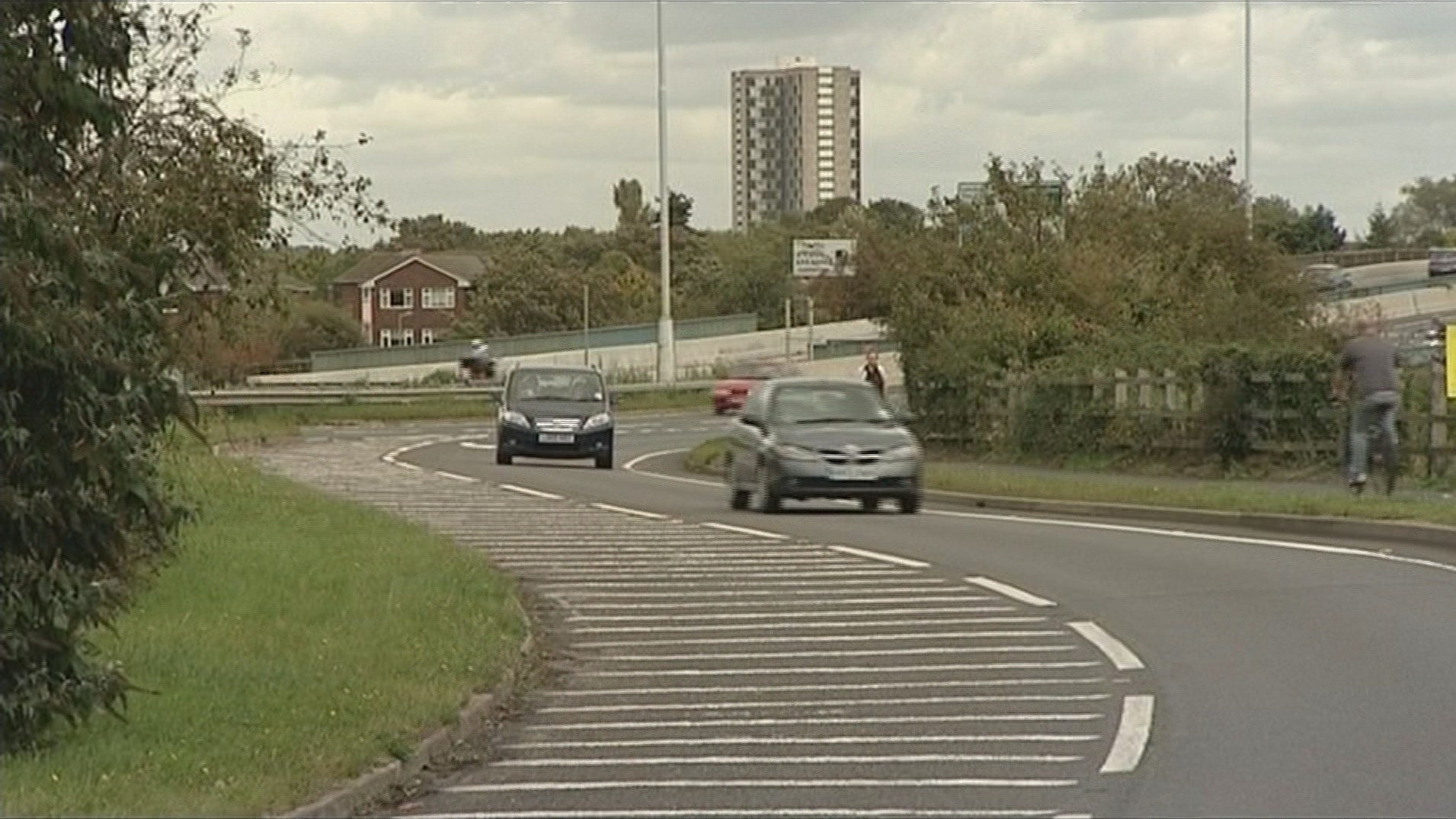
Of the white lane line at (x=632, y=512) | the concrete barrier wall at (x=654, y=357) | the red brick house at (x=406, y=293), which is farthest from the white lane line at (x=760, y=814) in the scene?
the red brick house at (x=406, y=293)

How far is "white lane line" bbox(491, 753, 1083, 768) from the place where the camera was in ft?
34.4

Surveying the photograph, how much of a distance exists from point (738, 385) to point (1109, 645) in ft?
155

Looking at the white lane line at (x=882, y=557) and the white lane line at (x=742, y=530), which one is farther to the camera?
the white lane line at (x=742, y=530)

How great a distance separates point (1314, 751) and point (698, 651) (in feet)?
16.1

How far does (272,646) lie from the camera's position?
13055mm

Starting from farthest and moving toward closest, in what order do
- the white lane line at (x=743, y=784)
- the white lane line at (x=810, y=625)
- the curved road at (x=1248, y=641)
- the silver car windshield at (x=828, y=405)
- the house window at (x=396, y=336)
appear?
the house window at (x=396, y=336) → the silver car windshield at (x=828, y=405) → the white lane line at (x=810, y=625) → the white lane line at (x=743, y=784) → the curved road at (x=1248, y=641)

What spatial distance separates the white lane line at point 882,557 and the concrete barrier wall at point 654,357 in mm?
54099

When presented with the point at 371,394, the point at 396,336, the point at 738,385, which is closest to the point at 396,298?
the point at 396,336

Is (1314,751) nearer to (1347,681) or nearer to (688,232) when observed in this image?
(1347,681)

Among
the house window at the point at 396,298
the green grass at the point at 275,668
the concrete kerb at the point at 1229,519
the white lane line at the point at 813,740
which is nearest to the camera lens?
the green grass at the point at 275,668

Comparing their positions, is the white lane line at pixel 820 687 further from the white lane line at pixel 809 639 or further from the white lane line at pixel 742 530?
the white lane line at pixel 742 530

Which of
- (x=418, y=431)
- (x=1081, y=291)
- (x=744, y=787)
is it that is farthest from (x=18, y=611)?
(x=418, y=431)

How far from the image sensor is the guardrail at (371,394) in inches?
2549

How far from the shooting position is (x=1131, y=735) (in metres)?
11.0
